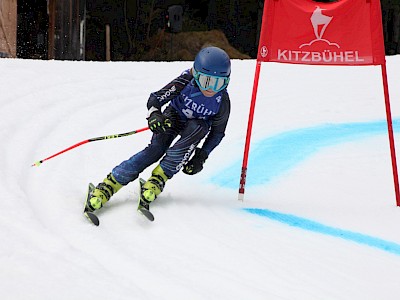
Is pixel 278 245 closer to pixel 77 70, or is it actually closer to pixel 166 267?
pixel 166 267

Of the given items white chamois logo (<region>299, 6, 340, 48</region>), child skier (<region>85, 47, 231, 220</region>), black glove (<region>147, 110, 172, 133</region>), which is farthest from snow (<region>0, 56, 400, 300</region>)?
white chamois logo (<region>299, 6, 340, 48</region>)

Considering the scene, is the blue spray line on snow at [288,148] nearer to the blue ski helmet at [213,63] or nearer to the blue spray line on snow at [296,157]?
the blue spray line on snow at [296,157]

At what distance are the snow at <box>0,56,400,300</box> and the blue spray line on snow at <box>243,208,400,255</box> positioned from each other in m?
0.01

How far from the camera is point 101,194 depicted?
421 cm

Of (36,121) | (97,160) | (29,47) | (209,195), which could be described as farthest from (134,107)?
(29,47)

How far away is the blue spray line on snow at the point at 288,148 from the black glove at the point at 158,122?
1.20 m

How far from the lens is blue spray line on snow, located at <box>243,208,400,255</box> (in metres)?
4.22

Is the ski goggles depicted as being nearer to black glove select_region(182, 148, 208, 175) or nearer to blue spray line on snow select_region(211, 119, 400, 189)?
black glove select_region(182, 148, 208, 175)

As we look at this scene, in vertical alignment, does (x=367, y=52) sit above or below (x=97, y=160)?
above

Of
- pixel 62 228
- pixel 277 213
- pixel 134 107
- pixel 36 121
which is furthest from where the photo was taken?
pixel 134 107

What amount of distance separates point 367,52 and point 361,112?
130 inches

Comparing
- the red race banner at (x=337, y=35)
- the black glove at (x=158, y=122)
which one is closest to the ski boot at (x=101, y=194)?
the black glove at (x=158, y=122)

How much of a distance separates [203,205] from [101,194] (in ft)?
2.54

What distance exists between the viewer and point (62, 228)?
12.7ft
